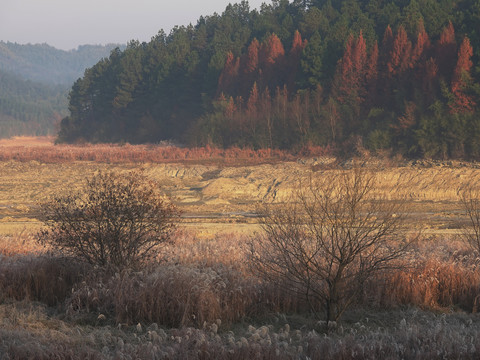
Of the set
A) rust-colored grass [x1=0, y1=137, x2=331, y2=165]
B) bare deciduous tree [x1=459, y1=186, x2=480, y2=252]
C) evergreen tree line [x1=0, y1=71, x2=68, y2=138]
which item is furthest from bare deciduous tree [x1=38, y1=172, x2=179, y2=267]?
evergreen tree line [x1=0, y1=71, x2=68, y2=138]

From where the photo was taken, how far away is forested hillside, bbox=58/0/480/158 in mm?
37500

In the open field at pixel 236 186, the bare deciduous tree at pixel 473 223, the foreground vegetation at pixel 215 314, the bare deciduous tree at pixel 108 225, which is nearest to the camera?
the foreground vegetation at pixel 215 314

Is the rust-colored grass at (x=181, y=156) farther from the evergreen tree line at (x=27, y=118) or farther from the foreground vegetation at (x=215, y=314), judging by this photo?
the evergreen tree line at (x=27, y=118)

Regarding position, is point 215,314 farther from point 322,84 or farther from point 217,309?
point 322,84

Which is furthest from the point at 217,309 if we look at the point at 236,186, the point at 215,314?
the point at 236,186

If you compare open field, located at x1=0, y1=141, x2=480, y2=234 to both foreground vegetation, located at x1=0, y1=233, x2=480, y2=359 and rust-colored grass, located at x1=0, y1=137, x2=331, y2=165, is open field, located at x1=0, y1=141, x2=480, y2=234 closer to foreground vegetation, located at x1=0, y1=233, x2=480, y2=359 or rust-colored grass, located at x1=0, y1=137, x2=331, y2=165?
rust-colored grass, located at x1=0, y1=137, x2=331, y2=165

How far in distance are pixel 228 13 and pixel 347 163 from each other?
51920 millimetres

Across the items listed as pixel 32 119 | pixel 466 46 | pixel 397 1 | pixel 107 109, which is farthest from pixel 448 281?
pixel 32 119

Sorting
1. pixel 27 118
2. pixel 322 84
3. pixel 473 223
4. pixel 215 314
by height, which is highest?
pixel 322 84

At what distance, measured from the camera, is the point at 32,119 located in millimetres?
160125

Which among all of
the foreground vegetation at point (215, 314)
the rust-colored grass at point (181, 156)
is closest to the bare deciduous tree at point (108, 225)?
the foreground vegetation at point (215, 314)

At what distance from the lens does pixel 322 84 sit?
4862 cm

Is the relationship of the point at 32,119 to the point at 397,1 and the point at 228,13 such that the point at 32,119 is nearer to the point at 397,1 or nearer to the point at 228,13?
the point at 228,13

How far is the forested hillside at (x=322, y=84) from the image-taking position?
37500 millimetres
